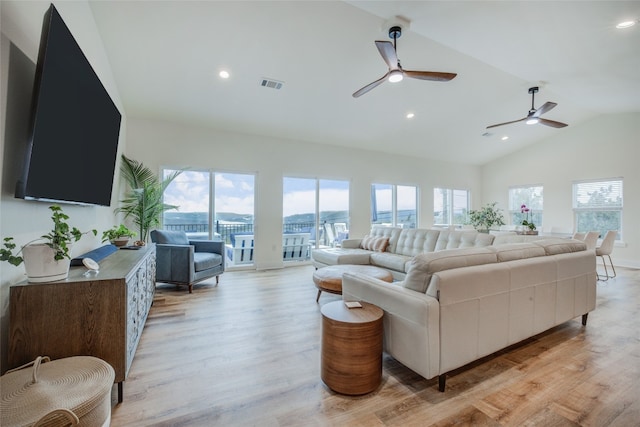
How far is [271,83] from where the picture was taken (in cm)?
418

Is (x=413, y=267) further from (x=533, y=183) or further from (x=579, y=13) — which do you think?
(x=533, y=183)

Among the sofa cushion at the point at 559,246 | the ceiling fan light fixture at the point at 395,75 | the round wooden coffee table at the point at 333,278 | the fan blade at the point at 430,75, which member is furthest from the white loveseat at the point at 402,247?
the ceiling fan light fixture at the point at 395,75

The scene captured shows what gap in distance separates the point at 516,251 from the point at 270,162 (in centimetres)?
461

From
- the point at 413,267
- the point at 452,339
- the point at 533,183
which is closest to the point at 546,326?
the point at 452,339

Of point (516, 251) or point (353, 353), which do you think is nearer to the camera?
point (353, 353)

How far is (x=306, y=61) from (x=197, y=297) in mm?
3545

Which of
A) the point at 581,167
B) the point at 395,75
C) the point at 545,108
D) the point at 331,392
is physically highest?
the point at 545,108

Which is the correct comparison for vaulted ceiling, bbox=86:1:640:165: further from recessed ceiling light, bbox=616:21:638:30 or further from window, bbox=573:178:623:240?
window, bbox=573:178:623:240

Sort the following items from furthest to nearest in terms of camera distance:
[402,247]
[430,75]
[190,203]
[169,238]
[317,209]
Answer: [317,209]
[190,203]
[402,247]
[169,238]
[430,75]

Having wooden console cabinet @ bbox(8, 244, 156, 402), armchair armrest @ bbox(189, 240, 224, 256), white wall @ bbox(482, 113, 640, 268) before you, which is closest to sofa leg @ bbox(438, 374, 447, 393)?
wooden console cabinet @ bbox(8, 244, 156, 402)

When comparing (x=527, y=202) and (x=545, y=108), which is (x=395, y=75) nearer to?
(x=545, y=108)

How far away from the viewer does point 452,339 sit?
6.00 feet

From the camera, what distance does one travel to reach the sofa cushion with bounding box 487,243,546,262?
87.0 inches

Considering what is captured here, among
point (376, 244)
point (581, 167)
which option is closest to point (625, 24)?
point (376, 244)
